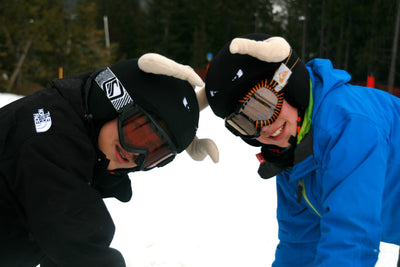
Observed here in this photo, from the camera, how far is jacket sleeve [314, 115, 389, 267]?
1.52 m

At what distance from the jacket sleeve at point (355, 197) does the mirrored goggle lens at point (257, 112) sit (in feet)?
1.43

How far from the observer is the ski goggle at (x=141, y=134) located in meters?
1.75

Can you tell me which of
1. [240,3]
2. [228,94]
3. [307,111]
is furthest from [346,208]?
[240,3]

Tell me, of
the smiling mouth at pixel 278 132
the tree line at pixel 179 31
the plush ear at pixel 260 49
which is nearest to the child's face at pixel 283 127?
the smiling mouth at pixel 278 132

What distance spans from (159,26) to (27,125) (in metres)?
37.7

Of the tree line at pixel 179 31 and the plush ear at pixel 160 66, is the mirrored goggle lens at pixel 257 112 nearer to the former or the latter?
the plush ear at pixel 160 66

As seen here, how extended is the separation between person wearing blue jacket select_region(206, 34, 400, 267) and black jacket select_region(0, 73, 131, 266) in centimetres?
79

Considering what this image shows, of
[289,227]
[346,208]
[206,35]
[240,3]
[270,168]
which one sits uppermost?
[346,208]

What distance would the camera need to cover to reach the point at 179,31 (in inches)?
1468

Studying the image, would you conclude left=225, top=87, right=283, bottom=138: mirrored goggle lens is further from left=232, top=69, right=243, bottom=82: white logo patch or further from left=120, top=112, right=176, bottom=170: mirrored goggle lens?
left=120, top=112, right=176, bottom=170: mirrored goggle lens

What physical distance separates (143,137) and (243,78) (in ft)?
2.02

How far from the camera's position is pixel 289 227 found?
2480 millimetres

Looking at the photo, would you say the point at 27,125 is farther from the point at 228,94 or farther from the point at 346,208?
the point at 346,208

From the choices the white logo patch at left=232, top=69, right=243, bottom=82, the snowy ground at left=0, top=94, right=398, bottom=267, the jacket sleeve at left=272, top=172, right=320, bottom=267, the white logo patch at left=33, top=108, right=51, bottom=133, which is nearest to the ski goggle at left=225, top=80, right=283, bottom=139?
the white logo patch at left=232, top=69, right=243, bottom=82
